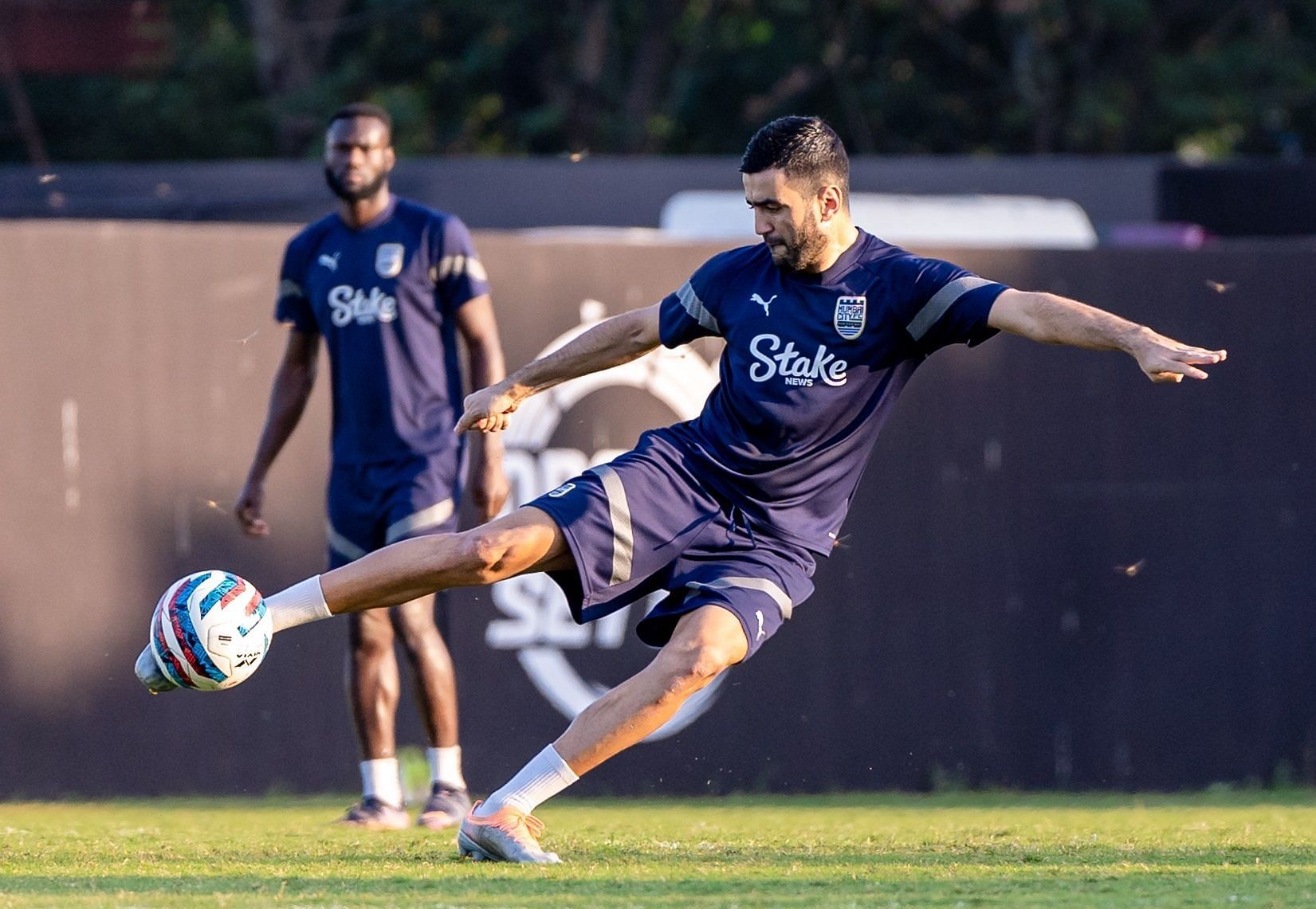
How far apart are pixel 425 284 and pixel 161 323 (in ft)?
5.52

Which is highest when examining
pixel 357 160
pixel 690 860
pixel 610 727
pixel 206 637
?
pixel 357 160

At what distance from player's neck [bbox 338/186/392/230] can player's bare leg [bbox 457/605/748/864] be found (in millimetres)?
2394

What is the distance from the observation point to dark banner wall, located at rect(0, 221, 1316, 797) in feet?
26.7

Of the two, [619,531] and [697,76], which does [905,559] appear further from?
A: [697,76]

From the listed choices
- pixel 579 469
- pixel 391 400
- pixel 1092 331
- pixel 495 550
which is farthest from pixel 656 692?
pixel 579 469

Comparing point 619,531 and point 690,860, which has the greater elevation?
point 619,531

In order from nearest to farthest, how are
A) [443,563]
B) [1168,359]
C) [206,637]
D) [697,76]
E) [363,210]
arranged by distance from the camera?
[1168,359]
[206,637]
[443,563]
[363,210]
[697,76]

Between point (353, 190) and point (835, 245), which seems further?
point (353, 190)

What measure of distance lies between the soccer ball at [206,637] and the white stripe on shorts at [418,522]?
1.53 metres

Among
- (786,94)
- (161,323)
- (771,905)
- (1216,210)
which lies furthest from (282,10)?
(771,905)

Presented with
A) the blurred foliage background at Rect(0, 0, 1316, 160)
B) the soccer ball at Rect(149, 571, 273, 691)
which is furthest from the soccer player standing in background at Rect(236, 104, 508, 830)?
the blurred foliage background at Rect(0, 0, 1316, 160)

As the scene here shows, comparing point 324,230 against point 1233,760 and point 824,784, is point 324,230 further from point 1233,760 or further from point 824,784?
point 1233,760

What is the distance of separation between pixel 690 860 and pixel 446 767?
5.35ft

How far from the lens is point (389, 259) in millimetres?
6938
